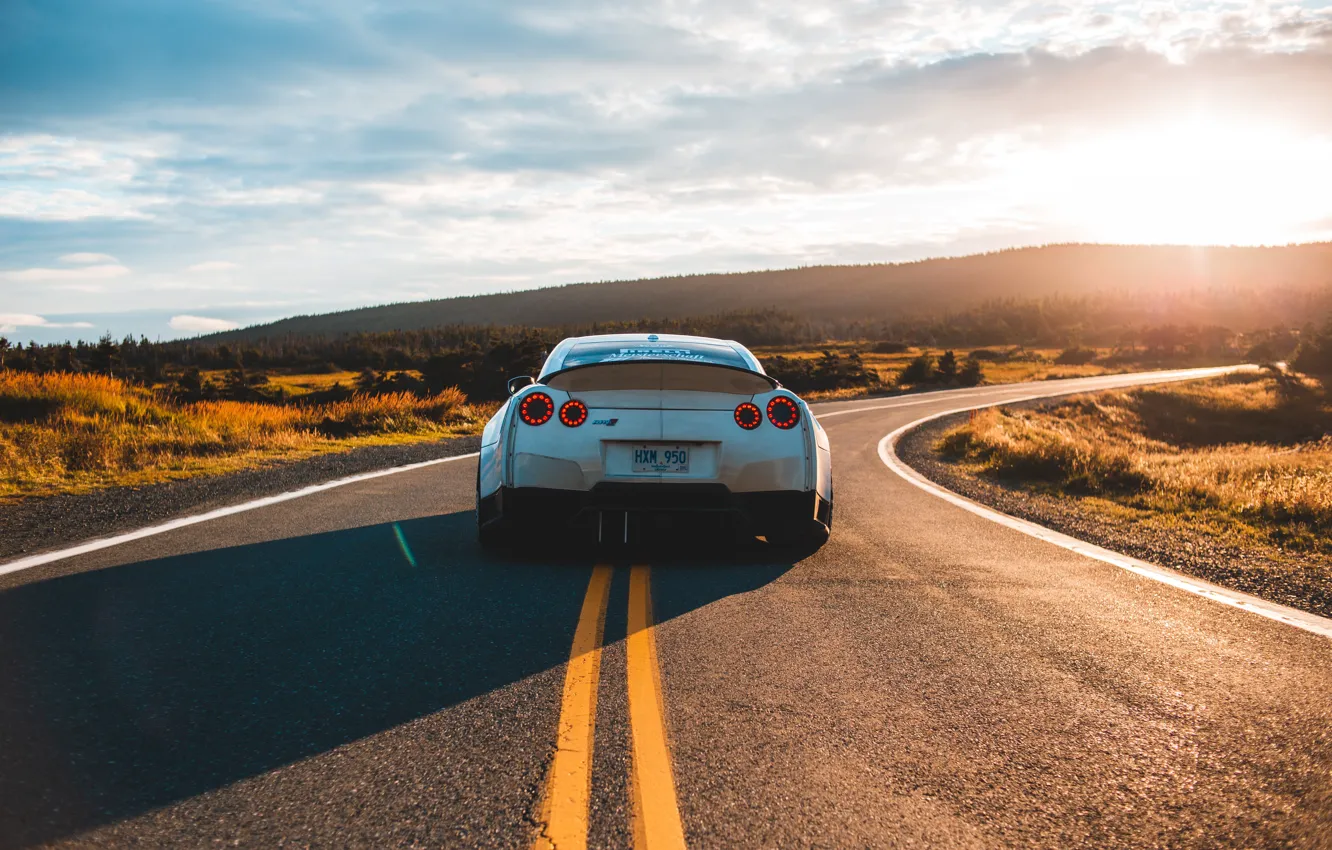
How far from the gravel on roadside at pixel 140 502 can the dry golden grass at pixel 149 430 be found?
2.28 feet

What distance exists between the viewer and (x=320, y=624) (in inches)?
184

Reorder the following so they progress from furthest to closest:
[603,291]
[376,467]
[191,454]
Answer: [603,291] < [191,454] < [376,467]

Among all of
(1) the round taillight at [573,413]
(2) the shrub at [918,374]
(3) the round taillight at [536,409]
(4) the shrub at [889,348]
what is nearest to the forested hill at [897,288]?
(4) the shrub at [889,348]

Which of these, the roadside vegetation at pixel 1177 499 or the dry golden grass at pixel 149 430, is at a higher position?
the dry golden grass at pixel 149 430

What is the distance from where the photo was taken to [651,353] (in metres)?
6.34

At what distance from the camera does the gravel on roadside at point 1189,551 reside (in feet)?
20.3

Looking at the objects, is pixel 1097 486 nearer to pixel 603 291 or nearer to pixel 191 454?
pixel 191 454

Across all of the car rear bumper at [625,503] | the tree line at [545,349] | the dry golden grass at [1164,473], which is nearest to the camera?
the car rear bumper at [625,503]

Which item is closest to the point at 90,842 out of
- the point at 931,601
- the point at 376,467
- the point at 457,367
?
the point at 931,601

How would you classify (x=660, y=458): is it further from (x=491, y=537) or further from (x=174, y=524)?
(x=174, y=524)

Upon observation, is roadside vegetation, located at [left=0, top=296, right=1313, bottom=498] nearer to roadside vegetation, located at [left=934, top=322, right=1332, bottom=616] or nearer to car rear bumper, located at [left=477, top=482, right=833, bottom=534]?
car rear bumper, located at [left=477, top=482, right=833, bottom=534]

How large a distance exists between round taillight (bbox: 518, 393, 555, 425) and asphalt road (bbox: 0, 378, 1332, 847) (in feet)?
3.11

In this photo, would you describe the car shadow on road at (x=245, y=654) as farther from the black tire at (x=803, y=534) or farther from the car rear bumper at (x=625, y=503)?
the car rear bumper at (x=625, y=503)

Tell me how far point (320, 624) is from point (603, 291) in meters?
170
